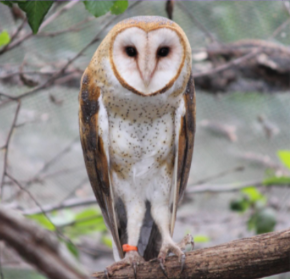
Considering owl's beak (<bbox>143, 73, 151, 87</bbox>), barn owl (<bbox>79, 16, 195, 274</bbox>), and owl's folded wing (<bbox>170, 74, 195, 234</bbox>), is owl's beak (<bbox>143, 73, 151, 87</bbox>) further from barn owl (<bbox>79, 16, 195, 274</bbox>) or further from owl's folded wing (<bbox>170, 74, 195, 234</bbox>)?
owl's folded wing (<bbox>170, 74, 195, 234</bbox>)

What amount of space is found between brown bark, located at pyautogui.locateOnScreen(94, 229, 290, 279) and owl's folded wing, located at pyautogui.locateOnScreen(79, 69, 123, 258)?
0.55 metres

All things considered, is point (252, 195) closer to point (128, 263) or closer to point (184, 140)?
point (184, 140)

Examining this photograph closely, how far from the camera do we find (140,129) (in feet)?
6.46

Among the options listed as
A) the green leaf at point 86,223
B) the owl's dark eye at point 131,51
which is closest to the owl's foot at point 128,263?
the owl's dark eye at point 131,51

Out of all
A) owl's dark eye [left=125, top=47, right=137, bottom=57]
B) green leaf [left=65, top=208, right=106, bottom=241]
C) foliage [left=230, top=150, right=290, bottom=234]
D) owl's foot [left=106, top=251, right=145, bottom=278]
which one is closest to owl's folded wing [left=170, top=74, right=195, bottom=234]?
owl's foot [left=106, top=251, right=145, bottom=278]

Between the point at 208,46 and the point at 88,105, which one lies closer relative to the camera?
the point at 88,105

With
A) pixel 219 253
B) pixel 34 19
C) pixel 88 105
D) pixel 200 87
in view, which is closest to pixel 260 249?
pixel 219 253

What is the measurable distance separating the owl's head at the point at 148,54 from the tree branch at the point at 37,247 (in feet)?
4.56

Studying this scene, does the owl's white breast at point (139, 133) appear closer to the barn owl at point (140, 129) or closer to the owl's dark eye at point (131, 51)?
the barn owl at point (140, 129)

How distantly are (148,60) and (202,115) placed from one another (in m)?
1.86

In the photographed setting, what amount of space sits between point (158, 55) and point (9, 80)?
1.27 m

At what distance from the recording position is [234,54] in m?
2.97

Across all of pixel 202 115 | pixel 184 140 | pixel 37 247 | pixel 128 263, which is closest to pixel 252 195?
pixel 202 115

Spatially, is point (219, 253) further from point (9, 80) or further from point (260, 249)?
point (9, 80)
